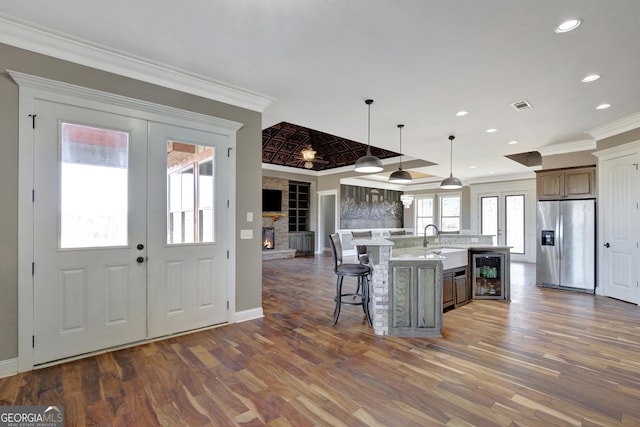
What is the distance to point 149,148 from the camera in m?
3.28

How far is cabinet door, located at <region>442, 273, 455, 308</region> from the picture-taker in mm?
4375

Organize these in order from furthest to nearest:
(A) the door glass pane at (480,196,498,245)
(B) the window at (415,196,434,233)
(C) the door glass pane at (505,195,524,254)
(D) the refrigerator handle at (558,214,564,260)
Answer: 1. (B) the window at (415,196,434,233)
2. (A) the door glass pane at (480,196,498,245)
3. (C) the door glass pane at (505,195,524,254)
4. (D) the refrigerator handle at (558,214,564,260)

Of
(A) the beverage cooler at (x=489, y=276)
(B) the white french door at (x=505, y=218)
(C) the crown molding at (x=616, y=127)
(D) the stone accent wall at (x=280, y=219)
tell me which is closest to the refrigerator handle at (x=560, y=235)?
(C) the crown molding at (x=616, y=127)

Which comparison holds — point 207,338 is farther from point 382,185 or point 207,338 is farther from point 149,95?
point 382,185

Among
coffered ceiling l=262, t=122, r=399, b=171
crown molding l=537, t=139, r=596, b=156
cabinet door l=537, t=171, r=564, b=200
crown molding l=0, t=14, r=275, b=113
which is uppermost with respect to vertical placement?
coffered ceiling l=262, t=122, r=399, b=171

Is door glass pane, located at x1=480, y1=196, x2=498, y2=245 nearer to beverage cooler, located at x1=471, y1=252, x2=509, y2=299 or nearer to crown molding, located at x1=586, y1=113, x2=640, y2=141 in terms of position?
crown molding, located at x1=586, y1=113, x2=640, y2=141

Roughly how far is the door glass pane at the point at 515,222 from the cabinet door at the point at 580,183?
4.40m

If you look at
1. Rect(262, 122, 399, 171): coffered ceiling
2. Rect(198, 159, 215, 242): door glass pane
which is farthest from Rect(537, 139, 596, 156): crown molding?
Rect(198, 159, 215, 242): door glass pane

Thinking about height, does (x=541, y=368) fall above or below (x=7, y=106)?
below

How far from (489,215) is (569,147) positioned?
495cm

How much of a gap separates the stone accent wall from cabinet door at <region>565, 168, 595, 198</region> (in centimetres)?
760

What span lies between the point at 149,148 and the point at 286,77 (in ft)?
5.42

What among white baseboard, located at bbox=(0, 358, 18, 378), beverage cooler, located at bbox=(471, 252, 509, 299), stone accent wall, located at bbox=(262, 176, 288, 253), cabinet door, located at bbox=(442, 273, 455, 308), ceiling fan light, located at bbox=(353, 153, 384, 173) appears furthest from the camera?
stone accent wall, located at bbox=(262, 176, 288, 253)

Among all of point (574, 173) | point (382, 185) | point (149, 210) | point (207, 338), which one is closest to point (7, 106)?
point (149, 210)
